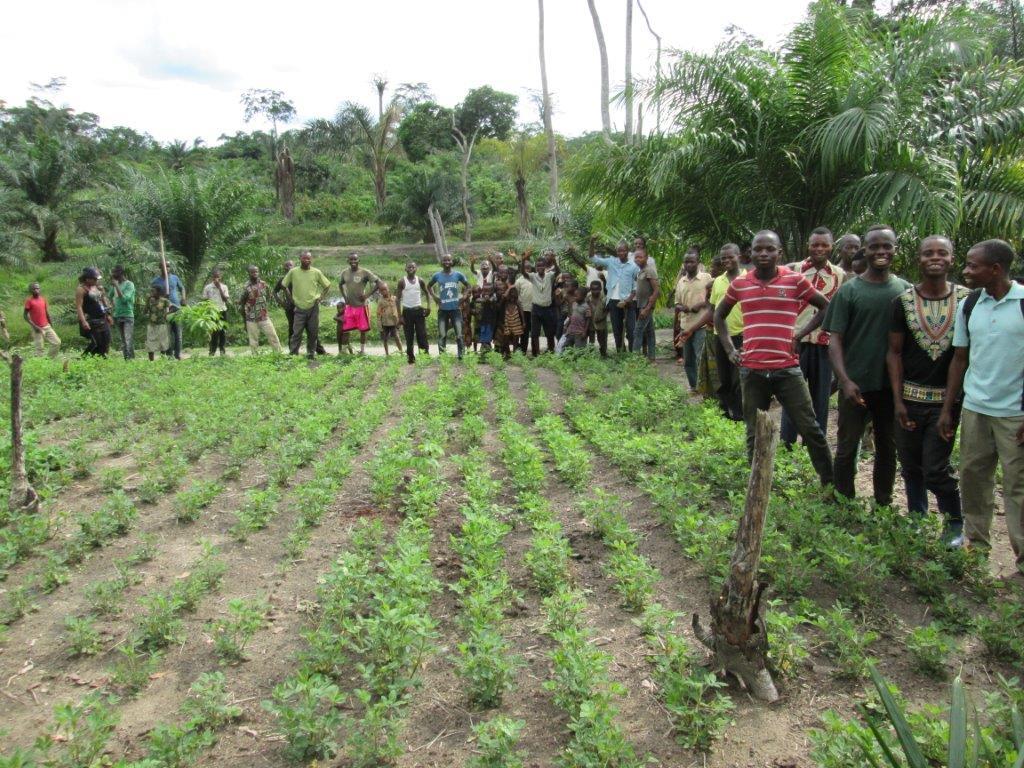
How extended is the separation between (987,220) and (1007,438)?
21.5 feet

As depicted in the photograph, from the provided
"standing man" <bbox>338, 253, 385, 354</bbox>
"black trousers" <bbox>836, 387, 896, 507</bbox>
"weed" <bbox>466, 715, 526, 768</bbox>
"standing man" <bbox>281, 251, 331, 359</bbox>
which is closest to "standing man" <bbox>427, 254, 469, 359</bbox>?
"standing man" <bbox>338, 253, 385, 354</bbox>

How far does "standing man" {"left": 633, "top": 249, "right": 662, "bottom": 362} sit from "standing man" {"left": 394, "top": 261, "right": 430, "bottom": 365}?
3.34 metres

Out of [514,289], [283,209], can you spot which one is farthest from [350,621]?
[283,209]

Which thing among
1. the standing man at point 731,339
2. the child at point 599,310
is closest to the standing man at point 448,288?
the child at point 599,310

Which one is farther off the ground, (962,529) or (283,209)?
(283,209)

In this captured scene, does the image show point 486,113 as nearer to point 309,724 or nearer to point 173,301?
point 173,301

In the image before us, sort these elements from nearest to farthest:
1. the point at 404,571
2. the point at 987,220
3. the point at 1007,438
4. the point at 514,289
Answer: the point at 404,571 → the point at 1007,438 → the point at 987,220 → the point at 514,289

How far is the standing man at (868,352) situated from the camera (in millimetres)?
4898

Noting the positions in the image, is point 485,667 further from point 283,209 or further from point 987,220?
point 283,209

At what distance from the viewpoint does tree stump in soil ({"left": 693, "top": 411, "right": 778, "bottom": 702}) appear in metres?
3.22

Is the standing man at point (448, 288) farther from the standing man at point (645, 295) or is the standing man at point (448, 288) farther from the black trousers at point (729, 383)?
the black trousers at point (729, 383)

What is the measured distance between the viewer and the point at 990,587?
4043 mm

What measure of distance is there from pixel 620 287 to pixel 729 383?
4.32 meters

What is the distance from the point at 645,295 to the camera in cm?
1117
